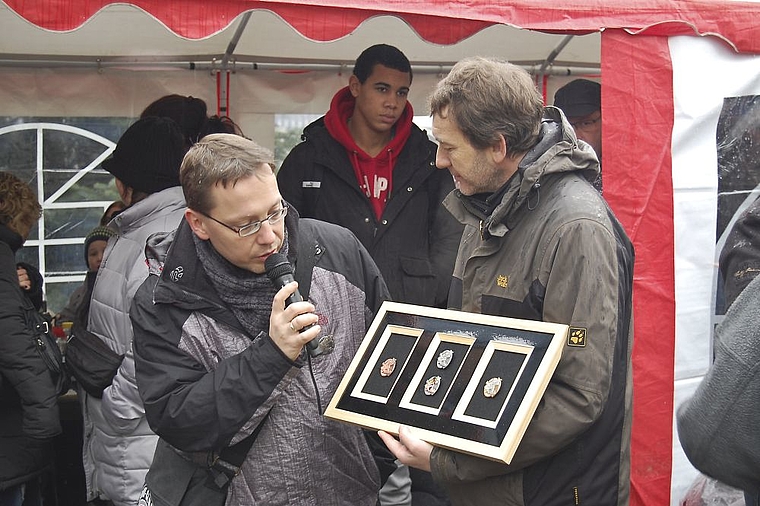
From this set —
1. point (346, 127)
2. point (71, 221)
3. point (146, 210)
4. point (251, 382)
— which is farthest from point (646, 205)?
point (71, 221)

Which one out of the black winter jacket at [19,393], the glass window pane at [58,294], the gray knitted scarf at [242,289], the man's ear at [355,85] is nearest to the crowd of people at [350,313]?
the gray knitted scarf at [242,289]

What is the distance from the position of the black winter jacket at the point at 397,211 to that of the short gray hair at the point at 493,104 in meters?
1.75

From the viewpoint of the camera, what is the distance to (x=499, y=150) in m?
2.19

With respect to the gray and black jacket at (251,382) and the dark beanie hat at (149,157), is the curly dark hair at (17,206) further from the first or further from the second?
the gray and black jacket at (251,382)

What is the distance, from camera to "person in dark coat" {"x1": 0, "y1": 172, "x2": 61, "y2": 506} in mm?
3408

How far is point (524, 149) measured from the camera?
2.21 metres

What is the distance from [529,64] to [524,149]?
3.50 metres

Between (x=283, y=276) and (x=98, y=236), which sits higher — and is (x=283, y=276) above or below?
above

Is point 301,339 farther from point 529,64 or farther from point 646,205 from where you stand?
point 529,64

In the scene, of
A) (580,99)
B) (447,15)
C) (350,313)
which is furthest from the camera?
(580,99)

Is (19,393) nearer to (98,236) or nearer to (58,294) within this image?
(98,236)

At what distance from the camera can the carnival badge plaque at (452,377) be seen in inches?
75.4

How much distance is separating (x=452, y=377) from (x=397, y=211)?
6.29 feet

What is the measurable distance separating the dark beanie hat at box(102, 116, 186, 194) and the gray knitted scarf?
138 centimetres
